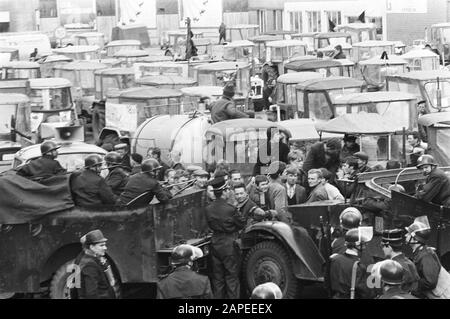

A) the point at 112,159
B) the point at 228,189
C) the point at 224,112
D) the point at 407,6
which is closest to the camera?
the point at 228,189

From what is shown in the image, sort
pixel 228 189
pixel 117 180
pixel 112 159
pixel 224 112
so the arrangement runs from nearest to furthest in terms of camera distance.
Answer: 1. pixel 228 189
2. pixel 117 180
3. pixel 112 159
4. pixel 224 112

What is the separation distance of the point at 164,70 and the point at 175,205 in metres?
22.5

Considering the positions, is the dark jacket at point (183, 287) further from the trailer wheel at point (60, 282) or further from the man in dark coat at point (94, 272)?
the trailer wheel at point (60, 282)

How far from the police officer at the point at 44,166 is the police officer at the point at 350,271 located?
4.36 metres

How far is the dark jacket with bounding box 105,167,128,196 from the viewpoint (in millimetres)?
15508

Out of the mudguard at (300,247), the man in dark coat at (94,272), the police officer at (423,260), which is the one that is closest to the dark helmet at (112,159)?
the mudguard at (300,247)

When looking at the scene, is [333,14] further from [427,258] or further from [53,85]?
[427,258]

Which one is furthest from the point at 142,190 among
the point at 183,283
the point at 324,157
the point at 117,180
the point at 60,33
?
the point at 60,33

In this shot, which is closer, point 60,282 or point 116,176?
point 60,282

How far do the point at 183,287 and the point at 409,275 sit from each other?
87.7 inches

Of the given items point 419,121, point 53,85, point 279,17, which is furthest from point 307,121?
point 279,17

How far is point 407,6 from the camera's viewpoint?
53.7 metres

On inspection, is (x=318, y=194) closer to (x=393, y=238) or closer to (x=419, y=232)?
(x=393, y=238)

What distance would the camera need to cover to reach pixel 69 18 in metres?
64.2
